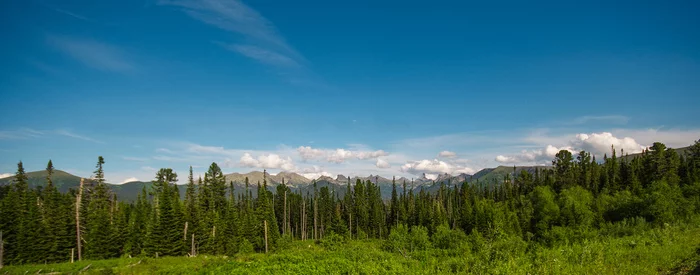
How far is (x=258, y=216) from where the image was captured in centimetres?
7250

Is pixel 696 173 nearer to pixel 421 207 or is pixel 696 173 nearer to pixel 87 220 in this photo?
pixel 421 207

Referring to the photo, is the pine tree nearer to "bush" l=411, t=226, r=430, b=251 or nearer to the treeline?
the treeline

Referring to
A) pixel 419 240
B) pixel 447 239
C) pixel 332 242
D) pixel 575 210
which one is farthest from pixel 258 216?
pixel 575 210

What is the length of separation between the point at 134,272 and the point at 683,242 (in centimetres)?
4968

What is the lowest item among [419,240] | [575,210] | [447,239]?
[419,240]

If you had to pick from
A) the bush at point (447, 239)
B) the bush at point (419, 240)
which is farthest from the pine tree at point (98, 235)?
the bush at point (447, 239)

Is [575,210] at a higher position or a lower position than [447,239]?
higher

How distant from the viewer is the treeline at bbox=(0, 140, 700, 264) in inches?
1901

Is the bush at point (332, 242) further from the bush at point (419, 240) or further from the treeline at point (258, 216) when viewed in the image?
the bush at point (419, 240)

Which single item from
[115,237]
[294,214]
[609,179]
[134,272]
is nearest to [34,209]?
[115,237]

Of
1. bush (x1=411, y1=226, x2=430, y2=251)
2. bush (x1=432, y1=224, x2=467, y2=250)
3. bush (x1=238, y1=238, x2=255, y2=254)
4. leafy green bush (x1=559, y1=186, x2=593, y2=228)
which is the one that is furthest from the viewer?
leafy green bush (x1=559, y1=186, x2=593, y2=228)

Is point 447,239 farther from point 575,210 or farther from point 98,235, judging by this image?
point 98,235

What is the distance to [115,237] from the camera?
173 feet

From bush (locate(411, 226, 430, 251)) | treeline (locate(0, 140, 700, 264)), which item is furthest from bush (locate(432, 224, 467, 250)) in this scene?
bush (locate(411, 226, 430, 251))
